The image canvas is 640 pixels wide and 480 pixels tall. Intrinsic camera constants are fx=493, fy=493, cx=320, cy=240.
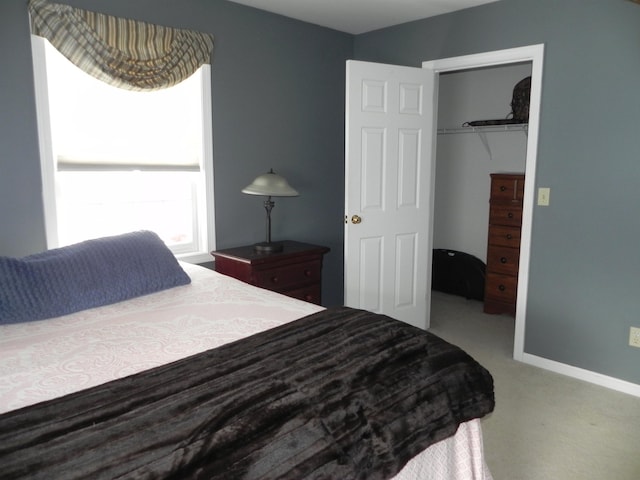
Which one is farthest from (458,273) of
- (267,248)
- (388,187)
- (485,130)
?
(267,248)

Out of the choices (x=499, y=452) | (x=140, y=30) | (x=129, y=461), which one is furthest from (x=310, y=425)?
(x=140, y=30)

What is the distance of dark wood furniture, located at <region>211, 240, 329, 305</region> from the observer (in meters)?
3.08

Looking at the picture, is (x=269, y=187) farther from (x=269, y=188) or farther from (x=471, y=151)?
(x=471, y=151)

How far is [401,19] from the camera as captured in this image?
3678 millimetres

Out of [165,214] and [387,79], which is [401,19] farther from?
[165,214]

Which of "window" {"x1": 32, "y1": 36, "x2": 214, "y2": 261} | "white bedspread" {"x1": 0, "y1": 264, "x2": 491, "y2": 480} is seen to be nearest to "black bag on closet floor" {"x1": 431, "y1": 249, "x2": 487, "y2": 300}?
"window" {"x1": 32, "y1": 36, "x2": 214, "y2": 261}

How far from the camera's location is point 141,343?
1.69 m

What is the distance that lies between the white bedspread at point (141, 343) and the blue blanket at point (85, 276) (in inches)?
2.0

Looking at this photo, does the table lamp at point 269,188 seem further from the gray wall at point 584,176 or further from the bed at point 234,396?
the gray wall at point 584,176

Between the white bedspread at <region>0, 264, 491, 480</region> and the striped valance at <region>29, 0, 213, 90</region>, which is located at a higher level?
the striped valance at <region>29, 0, 213, 90</region>

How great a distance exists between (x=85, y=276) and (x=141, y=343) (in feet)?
1.92

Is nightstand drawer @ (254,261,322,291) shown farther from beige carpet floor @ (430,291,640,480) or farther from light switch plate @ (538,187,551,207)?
light switch plate @ (538,187,551,207)

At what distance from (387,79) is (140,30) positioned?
161 centimetres

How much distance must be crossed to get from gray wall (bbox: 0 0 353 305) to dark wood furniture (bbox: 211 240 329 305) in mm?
240
